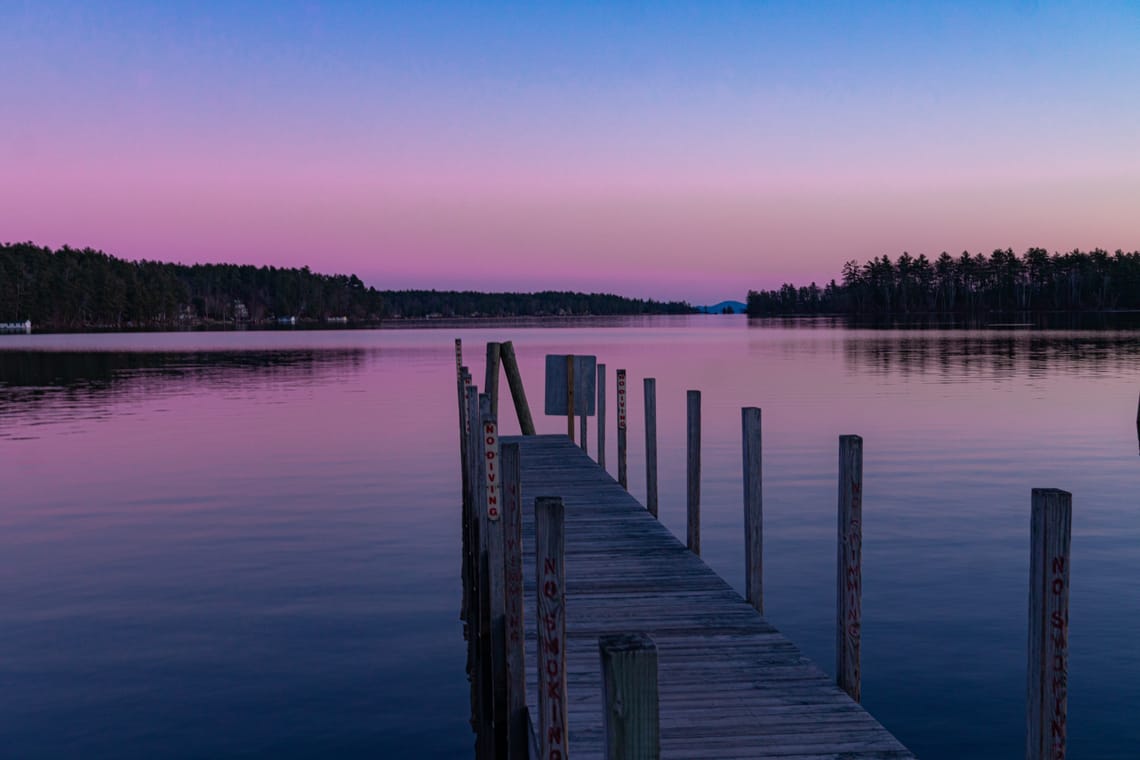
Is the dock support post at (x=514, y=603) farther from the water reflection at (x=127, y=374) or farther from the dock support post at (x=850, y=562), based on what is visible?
the water reflection at (x=127, y=374)

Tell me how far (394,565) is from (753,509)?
865cm

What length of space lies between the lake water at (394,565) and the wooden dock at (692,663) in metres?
2.09

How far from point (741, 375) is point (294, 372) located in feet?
95.3

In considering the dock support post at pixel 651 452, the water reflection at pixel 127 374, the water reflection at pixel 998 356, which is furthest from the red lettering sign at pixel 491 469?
the water reflection at pixel 998 356

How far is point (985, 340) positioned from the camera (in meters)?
95.2

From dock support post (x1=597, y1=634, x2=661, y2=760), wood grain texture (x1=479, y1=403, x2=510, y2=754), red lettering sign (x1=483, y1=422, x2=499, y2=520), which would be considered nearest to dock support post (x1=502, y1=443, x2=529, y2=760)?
wood grain texture (x1=479, y1=403, x2=510, y2=754)

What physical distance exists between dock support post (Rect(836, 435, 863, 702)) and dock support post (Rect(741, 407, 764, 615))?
6.87ft

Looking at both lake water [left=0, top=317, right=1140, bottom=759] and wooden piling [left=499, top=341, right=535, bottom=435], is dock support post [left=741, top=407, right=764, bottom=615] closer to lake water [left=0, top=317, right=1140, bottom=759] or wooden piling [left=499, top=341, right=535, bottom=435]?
lake water [left=0, top=317, right=1140, bottom=759]

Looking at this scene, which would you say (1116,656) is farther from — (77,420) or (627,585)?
(77,420)

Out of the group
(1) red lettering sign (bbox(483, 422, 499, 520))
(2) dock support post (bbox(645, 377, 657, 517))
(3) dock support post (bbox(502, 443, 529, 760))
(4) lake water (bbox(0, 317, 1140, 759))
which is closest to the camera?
(3) dock support post (bbox(502, 443, 529, 760))

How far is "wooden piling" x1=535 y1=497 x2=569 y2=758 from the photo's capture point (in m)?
5.66

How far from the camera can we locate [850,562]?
25.3ft

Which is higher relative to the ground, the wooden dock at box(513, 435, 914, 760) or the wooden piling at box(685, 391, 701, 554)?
the wooden piling at box(685, 391, 701, 554)

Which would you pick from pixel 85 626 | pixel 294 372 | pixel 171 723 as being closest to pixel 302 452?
pixel 85 626
